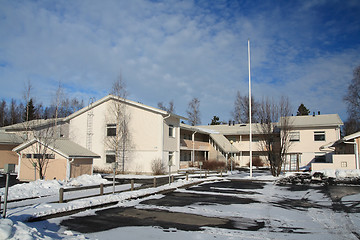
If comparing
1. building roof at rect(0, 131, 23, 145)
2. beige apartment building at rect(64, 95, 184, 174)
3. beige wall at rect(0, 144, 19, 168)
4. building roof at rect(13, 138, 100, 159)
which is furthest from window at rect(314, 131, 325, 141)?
beige wall at rect(0, 144, 19, 168)

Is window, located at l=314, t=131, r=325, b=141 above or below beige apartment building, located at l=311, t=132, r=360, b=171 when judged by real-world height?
above

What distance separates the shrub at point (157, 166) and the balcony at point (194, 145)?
6.19 metres

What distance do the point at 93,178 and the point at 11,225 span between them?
1600 cm

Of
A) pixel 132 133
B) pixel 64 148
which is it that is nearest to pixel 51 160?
pixel 64 148

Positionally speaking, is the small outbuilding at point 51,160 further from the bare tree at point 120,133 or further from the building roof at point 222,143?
the building roof at point 222,143

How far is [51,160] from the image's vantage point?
22672 mm

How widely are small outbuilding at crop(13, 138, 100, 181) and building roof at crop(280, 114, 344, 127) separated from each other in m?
27.7

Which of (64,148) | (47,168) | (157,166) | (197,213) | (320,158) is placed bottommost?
(197,213)

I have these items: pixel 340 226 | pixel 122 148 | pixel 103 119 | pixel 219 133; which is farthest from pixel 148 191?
pixel 219 133

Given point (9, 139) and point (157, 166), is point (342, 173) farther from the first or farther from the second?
point (9, 139)

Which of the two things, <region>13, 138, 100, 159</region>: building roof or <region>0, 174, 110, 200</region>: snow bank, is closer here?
<region>0, 174, 110, 200</region>: snow bank

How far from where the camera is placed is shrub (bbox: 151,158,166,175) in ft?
98.3

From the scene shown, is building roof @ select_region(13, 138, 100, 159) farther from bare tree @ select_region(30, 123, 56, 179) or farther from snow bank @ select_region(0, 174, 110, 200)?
snow bank @ select_region(0, 174, 110, 200)

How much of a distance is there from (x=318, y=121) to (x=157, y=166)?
25076 millimetres
